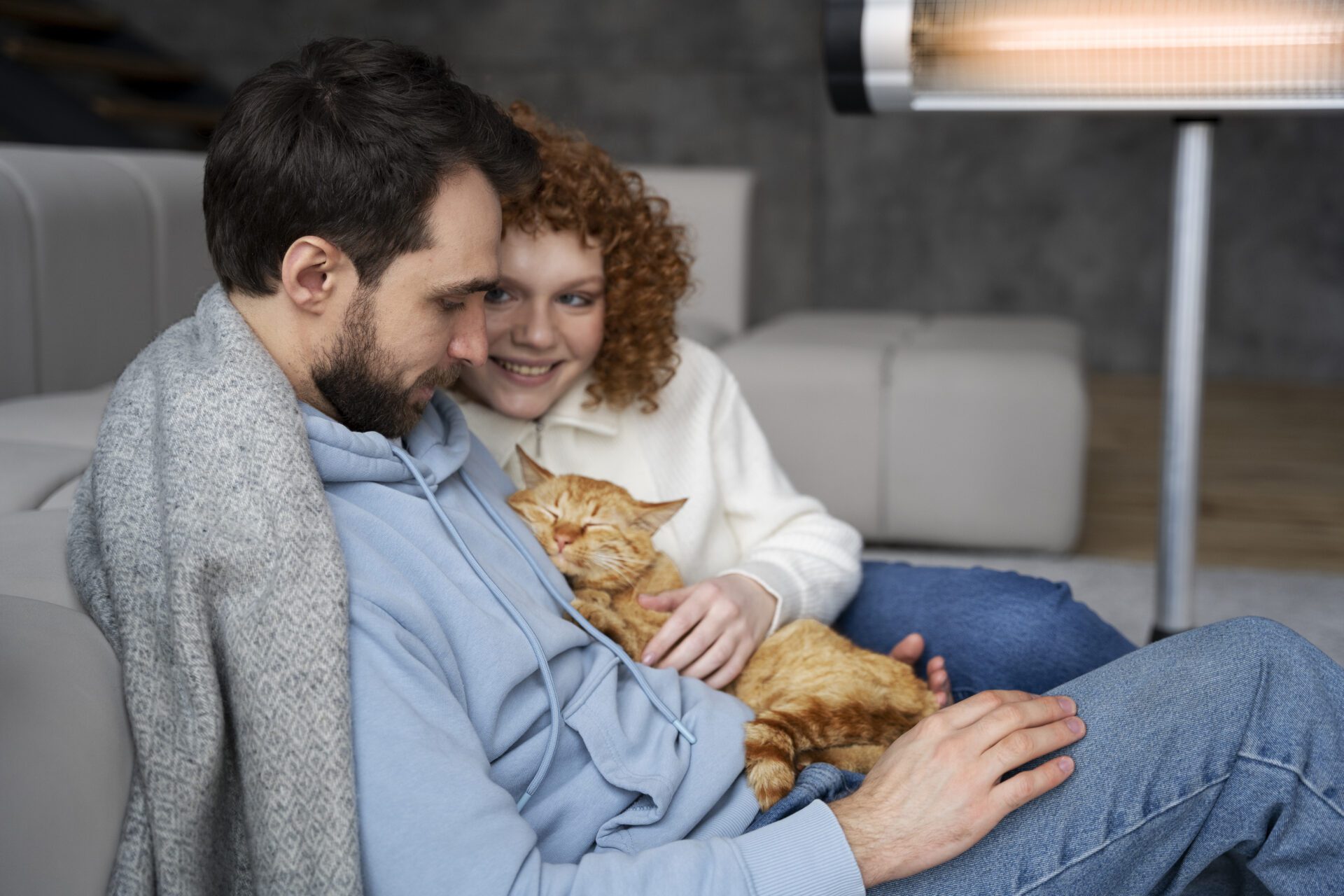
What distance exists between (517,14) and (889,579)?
5530 millimetres

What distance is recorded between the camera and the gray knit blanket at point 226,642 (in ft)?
2.72

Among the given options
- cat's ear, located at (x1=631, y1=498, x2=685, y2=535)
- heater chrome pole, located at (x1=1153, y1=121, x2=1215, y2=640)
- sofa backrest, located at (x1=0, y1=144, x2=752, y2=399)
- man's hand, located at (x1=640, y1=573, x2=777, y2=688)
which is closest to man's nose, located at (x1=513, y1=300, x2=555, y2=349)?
cat's ear, located at (x1=631, y1=498, x2=685, y2=535)

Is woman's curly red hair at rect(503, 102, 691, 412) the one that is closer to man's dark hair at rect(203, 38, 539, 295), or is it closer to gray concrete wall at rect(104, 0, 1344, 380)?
man's dark hair at rect(203, 38, 539, 295)

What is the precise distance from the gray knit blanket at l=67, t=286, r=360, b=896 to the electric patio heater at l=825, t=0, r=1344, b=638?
1.21 metres

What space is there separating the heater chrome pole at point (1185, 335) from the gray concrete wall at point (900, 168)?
379 centimetres

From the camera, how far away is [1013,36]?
1711 millimetres

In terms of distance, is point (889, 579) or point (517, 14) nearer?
point (889, 579)

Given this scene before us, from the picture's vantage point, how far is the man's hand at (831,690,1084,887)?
3.22ft

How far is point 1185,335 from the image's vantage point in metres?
2.00

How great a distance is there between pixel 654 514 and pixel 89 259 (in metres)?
1.62

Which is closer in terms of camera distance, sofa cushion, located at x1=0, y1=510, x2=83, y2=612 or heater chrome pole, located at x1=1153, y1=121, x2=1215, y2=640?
sofa cushion, located at x1=0, y1=510, x2=83, y2=612

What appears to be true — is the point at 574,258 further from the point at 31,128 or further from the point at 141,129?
the point at 141,129

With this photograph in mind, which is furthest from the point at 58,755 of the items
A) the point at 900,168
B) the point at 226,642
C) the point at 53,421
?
the point at 900,168

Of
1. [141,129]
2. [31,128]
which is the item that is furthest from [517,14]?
[31,128]
